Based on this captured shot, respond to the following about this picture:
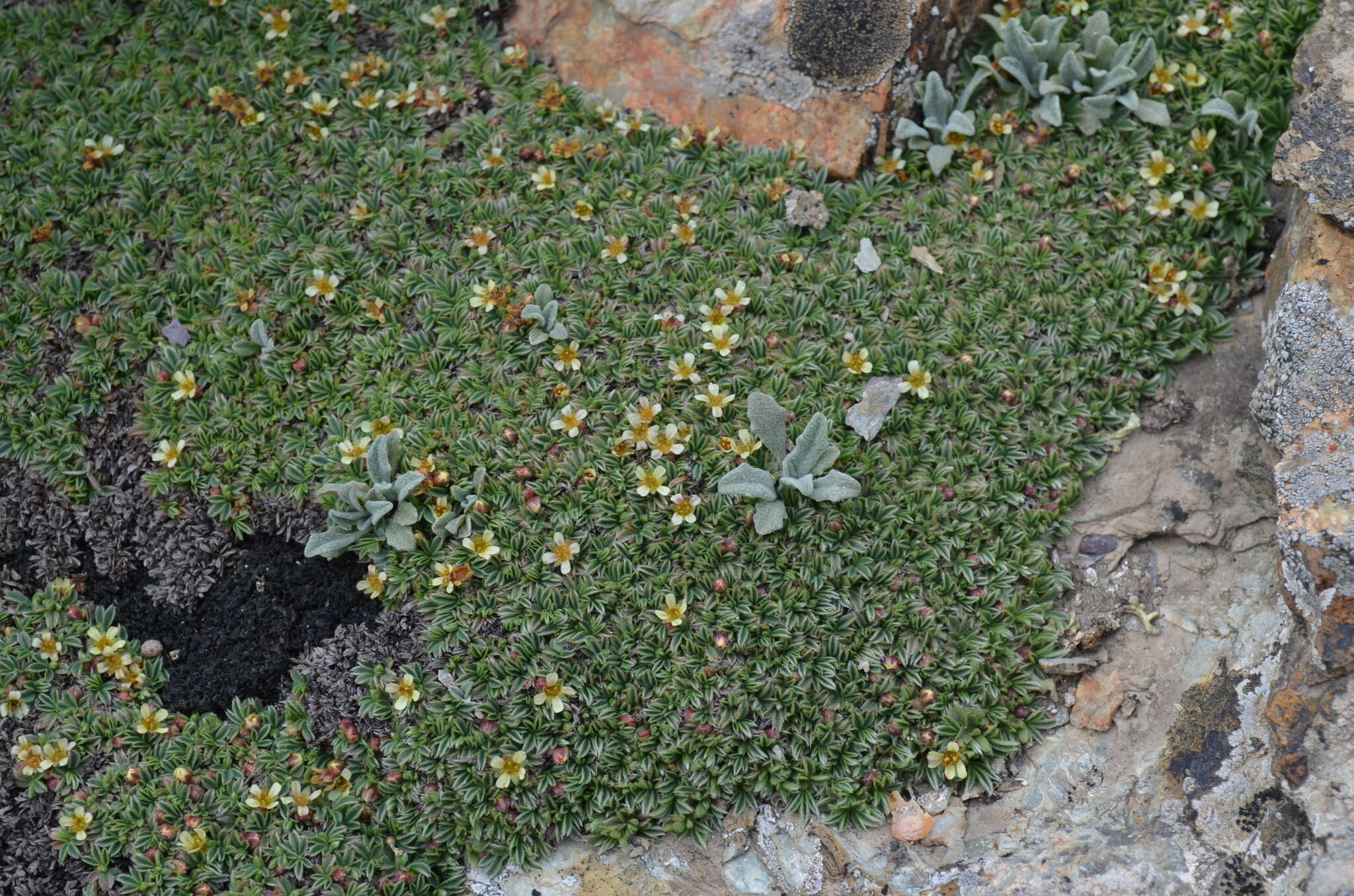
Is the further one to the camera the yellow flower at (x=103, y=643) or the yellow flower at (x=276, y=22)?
the yellow flower at (x=276, y=22)

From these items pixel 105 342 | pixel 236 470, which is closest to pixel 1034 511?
pixel 236 470

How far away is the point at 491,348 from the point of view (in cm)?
549

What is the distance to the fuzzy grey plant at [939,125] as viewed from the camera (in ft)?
19.1

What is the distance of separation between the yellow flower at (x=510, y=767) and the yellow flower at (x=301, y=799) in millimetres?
840

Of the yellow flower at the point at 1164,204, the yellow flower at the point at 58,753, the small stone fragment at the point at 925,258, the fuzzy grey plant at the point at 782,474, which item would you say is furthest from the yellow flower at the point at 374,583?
the yellow flower at the point at 1164,204

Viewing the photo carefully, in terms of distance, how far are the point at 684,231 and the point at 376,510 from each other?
2187mm

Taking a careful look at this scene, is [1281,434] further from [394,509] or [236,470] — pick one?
[236,470]

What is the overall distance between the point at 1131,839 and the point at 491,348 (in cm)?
371

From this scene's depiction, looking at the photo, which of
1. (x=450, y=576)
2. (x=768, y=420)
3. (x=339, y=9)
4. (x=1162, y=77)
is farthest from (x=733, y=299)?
(x=339, y=9)

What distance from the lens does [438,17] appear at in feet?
20.8

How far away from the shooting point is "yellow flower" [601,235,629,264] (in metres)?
5.64

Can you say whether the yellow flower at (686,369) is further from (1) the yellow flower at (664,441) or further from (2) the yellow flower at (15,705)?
(2) the yellow flower at (15,705)

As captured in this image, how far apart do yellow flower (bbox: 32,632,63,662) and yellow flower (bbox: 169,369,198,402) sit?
132 cm

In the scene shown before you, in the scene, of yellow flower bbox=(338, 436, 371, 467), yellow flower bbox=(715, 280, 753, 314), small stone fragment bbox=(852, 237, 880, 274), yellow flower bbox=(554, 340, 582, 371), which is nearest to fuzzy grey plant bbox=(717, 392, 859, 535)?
yellow flower bbox=(715, 280, 753, 314)
